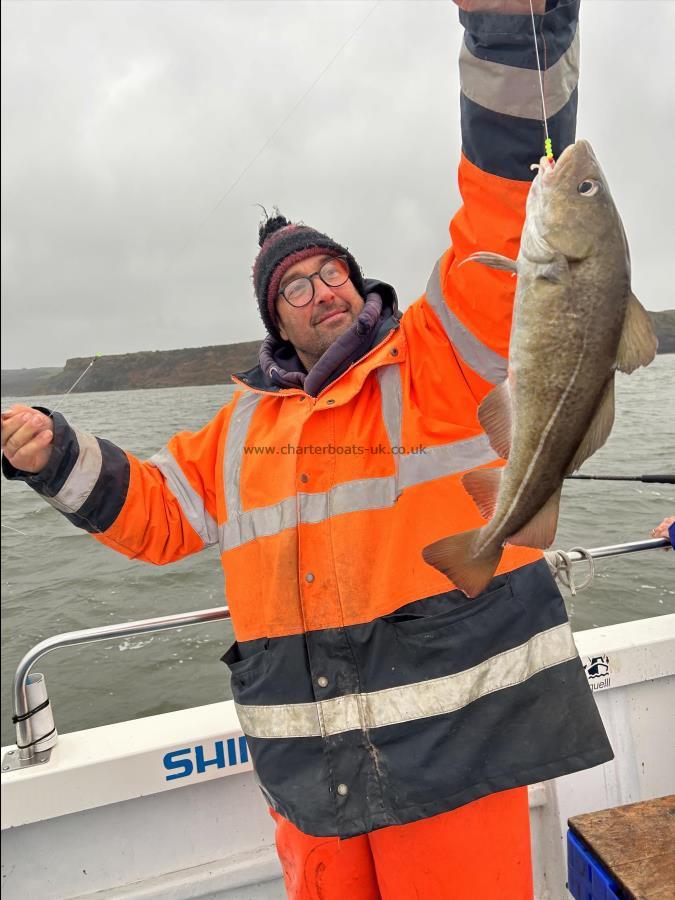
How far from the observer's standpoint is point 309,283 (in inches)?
106

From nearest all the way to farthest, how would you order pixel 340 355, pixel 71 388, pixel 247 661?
pixel 247 661 < pixel 340 355 < pixel 71 388

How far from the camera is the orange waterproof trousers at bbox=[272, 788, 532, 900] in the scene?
1836 millimetres

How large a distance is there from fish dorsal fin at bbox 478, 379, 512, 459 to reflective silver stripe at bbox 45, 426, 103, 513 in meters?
1.34

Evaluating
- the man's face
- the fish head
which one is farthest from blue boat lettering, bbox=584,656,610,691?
the fish head

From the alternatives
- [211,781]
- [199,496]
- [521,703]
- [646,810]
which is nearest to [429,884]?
[521,703]

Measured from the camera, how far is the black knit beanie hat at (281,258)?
280 centimetres

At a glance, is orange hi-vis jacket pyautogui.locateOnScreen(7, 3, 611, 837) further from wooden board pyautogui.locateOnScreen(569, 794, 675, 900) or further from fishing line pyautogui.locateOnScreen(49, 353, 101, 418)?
wooden board pyautogui.locateOnScreen(569, 794, 675, 900)

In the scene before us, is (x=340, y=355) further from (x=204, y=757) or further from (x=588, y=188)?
(x=204, y=757)

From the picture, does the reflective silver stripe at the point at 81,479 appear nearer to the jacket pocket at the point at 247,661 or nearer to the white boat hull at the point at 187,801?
the jacket pocket at the point at 247,661

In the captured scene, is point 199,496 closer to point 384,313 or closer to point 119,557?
point 384,313

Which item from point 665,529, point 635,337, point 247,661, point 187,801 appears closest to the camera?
point 635,337

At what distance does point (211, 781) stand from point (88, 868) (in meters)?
0.57

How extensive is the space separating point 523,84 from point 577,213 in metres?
0.51

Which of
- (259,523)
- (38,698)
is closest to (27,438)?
Answer: (259,523)
